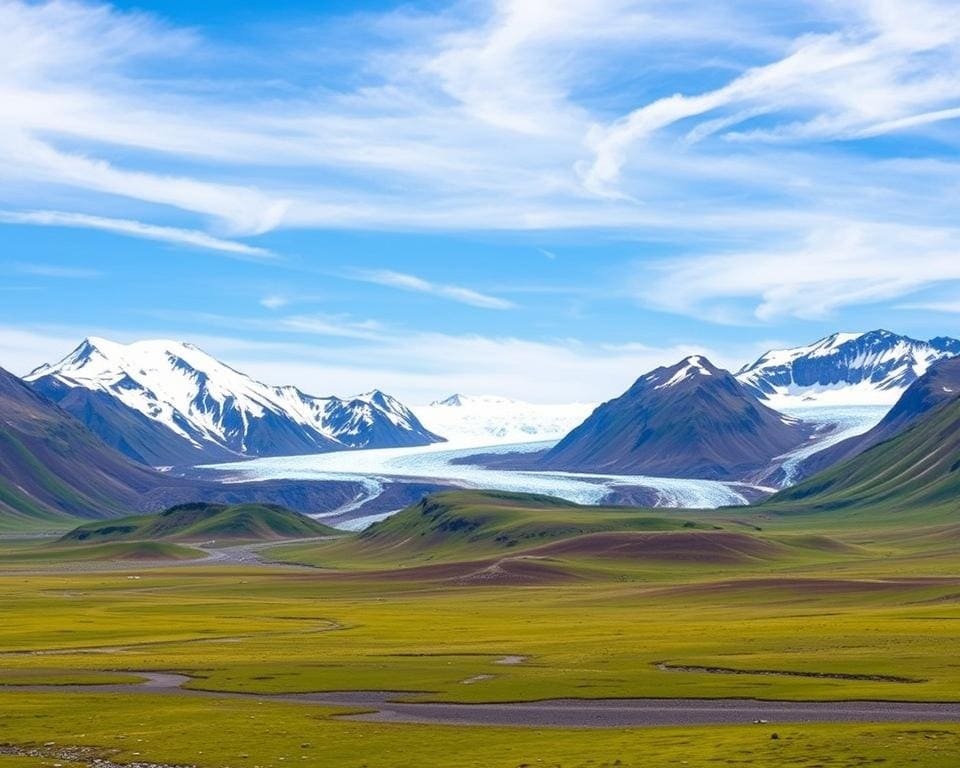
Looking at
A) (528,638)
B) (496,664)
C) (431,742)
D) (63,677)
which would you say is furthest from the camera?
(528,638)

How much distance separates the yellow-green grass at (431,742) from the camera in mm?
46812

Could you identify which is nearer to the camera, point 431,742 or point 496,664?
point 431,742

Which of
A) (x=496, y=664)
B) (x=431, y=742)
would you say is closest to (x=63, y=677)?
(x=496, y=664)

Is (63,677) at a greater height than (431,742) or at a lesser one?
lesser

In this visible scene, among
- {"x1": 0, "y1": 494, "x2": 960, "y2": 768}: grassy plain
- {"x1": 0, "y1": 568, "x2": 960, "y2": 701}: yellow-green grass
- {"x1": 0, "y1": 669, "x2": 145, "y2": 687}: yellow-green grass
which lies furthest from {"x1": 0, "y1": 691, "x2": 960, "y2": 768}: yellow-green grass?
{"x1": 0, "y1": 669, "x2": 145, "y2": 687}: yellow-green grass

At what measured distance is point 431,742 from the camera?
53625mm

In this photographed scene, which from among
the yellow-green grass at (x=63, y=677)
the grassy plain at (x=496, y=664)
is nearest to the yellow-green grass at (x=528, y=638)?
the grassy plain at (x=496, y=664)

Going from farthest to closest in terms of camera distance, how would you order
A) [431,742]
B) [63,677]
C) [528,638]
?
[528,638] < [63,677] < [431,742]

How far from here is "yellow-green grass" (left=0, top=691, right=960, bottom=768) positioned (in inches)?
1843

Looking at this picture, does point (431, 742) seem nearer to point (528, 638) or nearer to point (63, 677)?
point (63, 677)

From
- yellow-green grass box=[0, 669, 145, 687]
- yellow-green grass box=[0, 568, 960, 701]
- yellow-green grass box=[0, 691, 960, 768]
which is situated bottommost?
yellow-green grass box=[0, 568, 960, 701]

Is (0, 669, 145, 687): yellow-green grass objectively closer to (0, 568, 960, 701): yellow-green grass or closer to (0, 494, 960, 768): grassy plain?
(0, 494, 960, 768): grassy plain

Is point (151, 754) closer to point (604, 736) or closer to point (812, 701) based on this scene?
point (604, 736)

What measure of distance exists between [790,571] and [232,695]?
5322 inches
